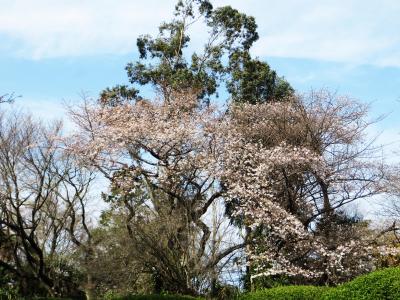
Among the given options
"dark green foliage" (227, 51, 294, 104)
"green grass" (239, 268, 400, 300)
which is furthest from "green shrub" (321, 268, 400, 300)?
"dark green foliage" (227, 51, 294, 104)

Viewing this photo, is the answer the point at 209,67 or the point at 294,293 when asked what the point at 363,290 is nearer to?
the point at 294,293

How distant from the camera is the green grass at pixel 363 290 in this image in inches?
341

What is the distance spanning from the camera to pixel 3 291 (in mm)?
17875

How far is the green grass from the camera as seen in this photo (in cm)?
866

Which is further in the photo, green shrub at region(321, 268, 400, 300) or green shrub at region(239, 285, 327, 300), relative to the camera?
green shrub at region(239, 285, 327, 300)

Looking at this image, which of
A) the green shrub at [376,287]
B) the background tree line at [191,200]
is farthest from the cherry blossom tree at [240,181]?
the green shrub at [376,287]

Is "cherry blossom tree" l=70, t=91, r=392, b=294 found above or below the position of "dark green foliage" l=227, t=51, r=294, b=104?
below

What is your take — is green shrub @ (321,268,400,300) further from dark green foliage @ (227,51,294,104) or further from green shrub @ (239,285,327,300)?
dark green foliage @ (227,51,294,104)

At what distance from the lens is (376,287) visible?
8891 mm

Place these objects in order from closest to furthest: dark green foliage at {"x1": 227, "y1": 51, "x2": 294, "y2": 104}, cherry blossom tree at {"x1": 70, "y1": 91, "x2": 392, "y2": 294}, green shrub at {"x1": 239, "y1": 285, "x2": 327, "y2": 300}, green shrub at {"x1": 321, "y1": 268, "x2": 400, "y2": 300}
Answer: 1. green shrub at {"x1": 321, "y1": 268, "x2": 400, "y2": 300}
2. green shrub at {"x1": 239, "y1": 285, "x2": 327, "y2": 300}
3. cherry blossom tree at {"x1": 70, "y1": 91, "x2": 392, "y2": 294}
4. dark green foliage at {"x1": 227, "y1": 51, "x2": 294, "y2": 104}

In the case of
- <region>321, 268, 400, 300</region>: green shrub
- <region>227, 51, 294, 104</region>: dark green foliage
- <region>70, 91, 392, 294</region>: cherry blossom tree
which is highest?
<region>227, 51, 294, 104</region>: dark green foliage

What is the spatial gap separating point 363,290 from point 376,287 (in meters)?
0.32

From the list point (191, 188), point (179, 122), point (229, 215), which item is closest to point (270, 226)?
point (229, 215)

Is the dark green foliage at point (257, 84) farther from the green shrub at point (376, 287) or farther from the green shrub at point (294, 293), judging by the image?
the green shrub at point (376, 287)
